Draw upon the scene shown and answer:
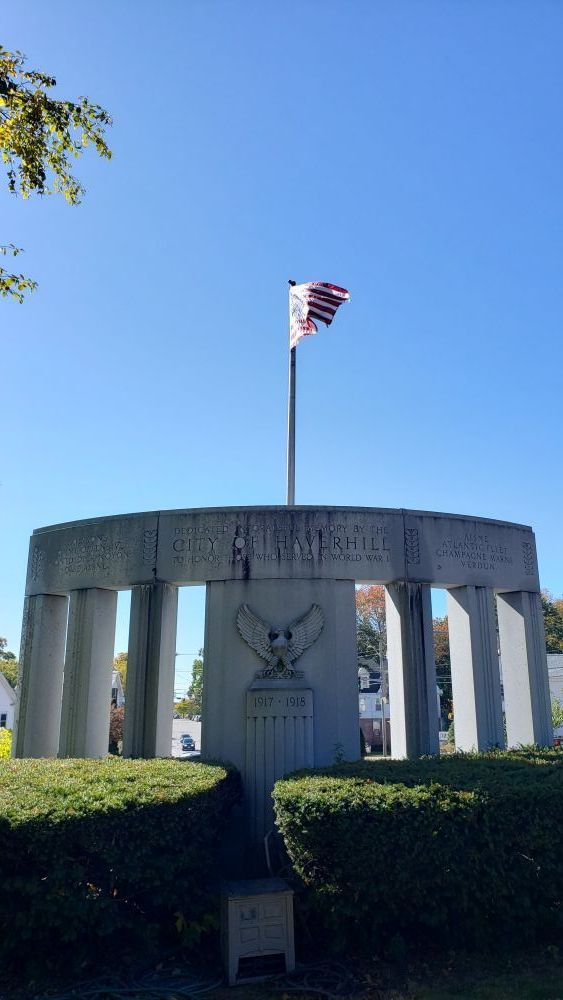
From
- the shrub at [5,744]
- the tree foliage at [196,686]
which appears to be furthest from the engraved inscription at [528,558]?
the tree foliage at [196,686]

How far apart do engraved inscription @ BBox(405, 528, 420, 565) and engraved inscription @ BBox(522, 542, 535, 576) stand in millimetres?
1882

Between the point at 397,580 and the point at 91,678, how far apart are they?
415 cm

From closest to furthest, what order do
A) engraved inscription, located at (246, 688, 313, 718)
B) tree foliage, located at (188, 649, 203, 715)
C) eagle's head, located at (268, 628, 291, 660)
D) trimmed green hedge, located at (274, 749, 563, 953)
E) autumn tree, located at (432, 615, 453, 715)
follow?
trimmed green hedge, located at (274, 749, 563, 953), engraved inscription, located at (246, 688, 313, 718), eagle's head, located at (268, 628, 291, 660), autumn tree, located at (432, 615, 453, 715), tree foliage, located at (188, 649, 203, 715)

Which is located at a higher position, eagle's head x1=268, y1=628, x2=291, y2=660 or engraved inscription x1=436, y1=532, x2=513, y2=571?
engraved inscription x1=436, y1=532, x2=513, y2=571

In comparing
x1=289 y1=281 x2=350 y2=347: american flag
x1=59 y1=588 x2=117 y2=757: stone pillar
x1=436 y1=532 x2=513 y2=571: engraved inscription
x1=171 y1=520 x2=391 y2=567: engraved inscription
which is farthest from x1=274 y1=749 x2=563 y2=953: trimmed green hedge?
x1=289 y1=281 x2=350 y2=347: american flag

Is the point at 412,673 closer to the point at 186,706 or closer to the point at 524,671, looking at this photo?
the point at 524,671

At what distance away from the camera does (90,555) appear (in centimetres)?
927

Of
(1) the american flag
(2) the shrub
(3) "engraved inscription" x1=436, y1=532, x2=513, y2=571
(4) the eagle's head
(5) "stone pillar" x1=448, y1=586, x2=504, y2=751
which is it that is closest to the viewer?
(4) the eagle's head

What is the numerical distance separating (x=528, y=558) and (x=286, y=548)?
370cm

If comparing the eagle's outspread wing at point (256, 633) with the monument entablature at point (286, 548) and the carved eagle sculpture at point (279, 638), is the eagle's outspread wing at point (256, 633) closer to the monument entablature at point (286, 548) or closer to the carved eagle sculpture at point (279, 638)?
the carved eagle sculpture at point (279, 638)

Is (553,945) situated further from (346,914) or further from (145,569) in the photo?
(145,569)

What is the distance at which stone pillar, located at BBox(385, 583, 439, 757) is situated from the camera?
8453 millimetres

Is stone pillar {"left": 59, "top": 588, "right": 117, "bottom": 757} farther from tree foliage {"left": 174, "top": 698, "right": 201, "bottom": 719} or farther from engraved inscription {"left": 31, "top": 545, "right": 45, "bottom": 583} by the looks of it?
tree foliage {"left": 174, "top": 698, "right": 201, "bottom": 719}

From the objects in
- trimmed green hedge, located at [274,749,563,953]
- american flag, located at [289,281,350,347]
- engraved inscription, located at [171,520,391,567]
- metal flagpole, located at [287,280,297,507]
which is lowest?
trimmed green hedge, located at [274,749,563,953]
